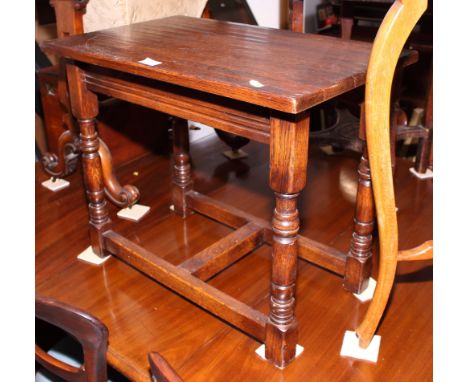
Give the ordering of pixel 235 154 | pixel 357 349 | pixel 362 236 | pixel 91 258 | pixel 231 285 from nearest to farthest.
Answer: pixel 357 349 < pixel 362 236 < pixel 231 285 < pixel 91 258 < pixel 235 154

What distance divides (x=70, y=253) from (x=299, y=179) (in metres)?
0.85

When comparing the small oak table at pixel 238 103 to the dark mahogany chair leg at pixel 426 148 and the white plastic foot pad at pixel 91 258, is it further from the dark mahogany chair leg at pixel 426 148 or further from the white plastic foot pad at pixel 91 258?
the dark mahogany chair leg at pixel 426 148

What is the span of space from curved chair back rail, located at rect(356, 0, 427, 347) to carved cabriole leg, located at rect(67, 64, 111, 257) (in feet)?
2.32

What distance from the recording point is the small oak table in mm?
974

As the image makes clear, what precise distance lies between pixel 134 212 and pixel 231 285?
483 millimetres

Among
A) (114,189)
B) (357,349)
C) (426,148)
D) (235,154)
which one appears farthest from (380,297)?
(235,154)

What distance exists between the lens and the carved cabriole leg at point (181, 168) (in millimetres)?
1674

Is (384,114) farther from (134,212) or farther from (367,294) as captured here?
(134,212)

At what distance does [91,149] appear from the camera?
1419mm

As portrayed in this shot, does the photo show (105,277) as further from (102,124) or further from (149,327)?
(102,124)

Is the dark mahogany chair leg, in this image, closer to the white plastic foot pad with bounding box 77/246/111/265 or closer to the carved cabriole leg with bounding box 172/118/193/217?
the carved cabriole leg with bounding box 172/118/193/217

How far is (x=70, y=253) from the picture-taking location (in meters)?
1.59

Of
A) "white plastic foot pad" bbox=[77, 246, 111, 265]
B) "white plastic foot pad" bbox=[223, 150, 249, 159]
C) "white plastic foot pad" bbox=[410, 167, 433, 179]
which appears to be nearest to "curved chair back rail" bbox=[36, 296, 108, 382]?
"white plastic foot pad" bbox=[77, 246, 111, 265]

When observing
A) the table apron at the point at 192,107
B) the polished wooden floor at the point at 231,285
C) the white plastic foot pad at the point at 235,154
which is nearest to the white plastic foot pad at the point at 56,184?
the polished wooden floor at the point at 231,285
